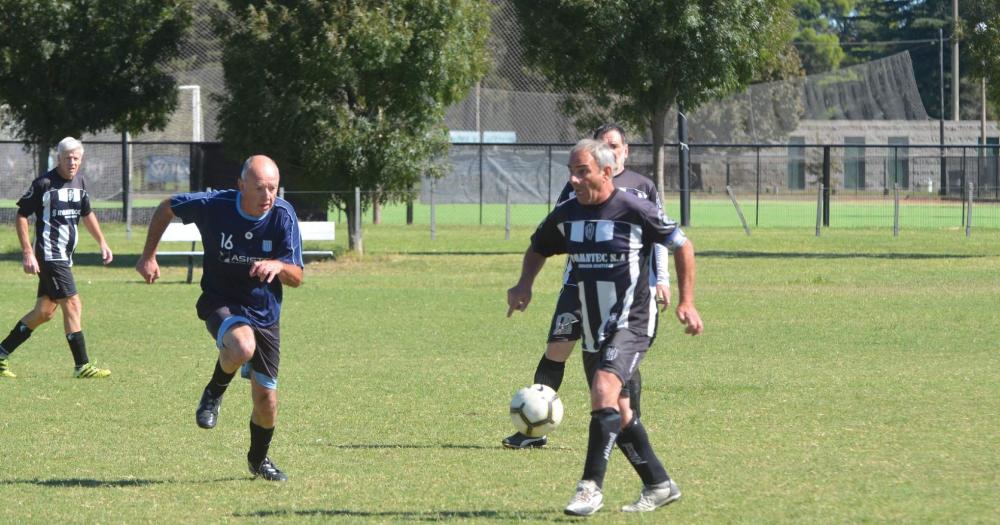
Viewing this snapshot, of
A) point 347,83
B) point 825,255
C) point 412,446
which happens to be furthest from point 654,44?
point 412,446

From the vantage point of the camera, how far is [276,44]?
24406 millimetres

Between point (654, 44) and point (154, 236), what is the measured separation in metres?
22.8

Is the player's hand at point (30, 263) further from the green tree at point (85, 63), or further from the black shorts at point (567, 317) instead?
the green tree at point (85, 63)

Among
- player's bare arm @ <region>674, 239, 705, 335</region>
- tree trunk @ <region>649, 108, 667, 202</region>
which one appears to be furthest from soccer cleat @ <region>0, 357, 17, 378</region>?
tree trunk @ <region>649, 108, 667, 202</region>

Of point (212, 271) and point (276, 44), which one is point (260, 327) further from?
point (276, 44)

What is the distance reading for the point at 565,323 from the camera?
25.5ft

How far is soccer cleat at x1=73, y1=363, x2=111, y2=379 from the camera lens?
427 inches

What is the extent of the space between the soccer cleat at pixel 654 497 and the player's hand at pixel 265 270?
210 cm

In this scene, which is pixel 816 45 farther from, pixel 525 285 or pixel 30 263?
pixel 525 285

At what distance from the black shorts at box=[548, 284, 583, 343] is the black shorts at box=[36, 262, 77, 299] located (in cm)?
504

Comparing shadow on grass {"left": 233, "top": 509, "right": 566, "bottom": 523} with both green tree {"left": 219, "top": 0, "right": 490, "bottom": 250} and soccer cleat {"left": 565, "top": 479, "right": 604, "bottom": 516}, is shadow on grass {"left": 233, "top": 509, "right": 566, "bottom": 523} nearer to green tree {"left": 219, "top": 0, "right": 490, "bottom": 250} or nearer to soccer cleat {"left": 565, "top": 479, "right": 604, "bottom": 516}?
soccer cleat {"left": 565, "top": 479, "right": 604, "bottom": 516}

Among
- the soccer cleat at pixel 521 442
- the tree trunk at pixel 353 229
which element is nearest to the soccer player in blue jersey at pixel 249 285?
the soccer cleat at pixel 521 442

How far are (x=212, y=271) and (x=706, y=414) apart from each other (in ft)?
12.2

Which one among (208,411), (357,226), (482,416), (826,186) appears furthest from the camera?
(826,186)
